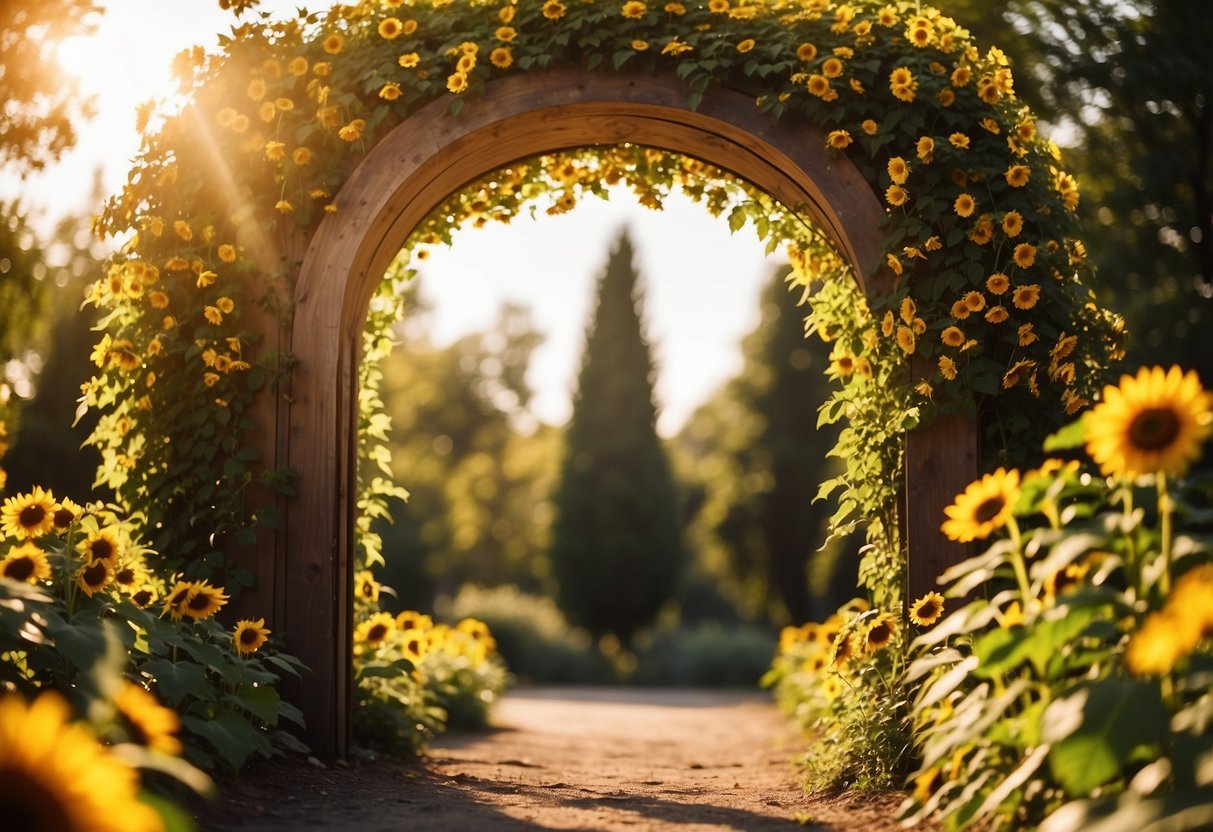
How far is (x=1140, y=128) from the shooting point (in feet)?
30.0

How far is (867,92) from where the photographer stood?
3955mm

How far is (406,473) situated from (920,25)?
71.4ft

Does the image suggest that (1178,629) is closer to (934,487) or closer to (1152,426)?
(1152,426)

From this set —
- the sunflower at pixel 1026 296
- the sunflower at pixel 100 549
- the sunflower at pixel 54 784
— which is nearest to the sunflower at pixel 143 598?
the sunflower at pixel 100 549

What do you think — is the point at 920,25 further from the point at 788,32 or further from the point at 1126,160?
the point at 1126,160

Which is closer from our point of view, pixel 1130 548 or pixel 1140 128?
pixel 1130 548

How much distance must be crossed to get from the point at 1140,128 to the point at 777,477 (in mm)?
11587

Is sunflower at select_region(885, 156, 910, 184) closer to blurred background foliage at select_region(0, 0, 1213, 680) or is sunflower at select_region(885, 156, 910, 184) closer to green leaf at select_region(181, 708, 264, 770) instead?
green leaf at select_region(181, 708, 264, 770)

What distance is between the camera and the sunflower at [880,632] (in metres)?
3.59

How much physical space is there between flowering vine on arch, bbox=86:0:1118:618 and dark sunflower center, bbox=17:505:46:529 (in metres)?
0.83

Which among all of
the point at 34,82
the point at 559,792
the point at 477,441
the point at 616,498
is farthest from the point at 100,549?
the point at 477,441

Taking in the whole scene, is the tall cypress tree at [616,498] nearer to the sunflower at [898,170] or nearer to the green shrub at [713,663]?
the green shrub at [713,663]

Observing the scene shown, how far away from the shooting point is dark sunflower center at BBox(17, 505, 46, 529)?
3.16 m

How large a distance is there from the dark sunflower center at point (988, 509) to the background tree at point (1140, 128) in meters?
6.53
